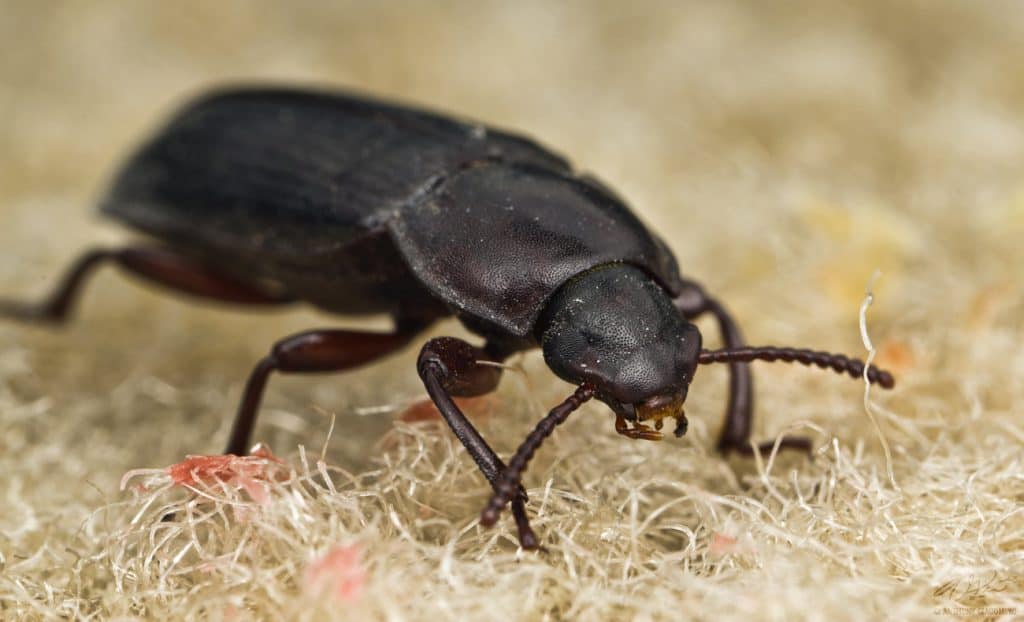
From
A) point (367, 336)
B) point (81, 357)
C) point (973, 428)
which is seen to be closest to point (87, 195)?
point (81, 357)

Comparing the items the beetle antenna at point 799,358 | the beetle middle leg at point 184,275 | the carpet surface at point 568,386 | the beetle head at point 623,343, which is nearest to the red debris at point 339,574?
the carpet surface at point 568,386

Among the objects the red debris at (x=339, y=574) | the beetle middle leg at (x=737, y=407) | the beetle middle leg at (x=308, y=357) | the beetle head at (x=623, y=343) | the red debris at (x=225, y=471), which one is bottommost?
the red debris at (x=339, y=574)

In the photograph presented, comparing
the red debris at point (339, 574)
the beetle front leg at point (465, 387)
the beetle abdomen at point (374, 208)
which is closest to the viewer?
the red debris at point (339, 574)

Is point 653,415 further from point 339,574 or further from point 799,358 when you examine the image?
point 339,574

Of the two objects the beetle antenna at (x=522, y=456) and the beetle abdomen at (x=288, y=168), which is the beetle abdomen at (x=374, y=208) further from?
the beetle antenna at (x=522, y=456)

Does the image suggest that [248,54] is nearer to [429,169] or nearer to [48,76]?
[48,76]

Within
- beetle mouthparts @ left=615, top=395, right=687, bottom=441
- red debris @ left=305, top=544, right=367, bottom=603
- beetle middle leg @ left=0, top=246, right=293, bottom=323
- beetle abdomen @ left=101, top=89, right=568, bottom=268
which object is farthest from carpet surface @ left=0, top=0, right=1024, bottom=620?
beetle abdomen @ left=101, top=89, right=568, bottom=268

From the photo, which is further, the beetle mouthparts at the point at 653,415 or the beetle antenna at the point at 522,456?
the beetle mouthparts at the point at 653,415
